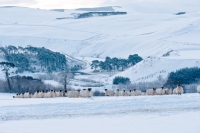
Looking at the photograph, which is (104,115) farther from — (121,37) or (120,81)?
(121,37)

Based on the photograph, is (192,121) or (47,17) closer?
(192,121)

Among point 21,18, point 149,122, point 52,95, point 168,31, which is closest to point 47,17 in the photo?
point 21,18

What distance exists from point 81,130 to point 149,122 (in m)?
3.12

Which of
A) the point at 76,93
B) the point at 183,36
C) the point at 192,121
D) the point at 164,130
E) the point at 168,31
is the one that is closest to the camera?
the point at 164,130

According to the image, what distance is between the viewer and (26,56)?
90.0 metres

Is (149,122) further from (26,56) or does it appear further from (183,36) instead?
(183,36)

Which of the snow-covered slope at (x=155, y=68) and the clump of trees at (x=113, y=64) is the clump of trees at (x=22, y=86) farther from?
the clump of trees at (x=113, y=64)

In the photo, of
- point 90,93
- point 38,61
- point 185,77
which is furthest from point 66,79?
point 90,93

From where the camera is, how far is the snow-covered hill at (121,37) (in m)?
71.1

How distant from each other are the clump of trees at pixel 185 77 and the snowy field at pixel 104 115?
22.0 m

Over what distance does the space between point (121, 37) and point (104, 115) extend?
102363 mm

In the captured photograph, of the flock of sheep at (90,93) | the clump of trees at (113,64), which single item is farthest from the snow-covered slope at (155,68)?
the flock of sheep at (90,93)

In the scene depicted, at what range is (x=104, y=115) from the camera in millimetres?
26391

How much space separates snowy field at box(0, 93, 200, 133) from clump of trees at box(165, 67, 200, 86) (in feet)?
72.2
